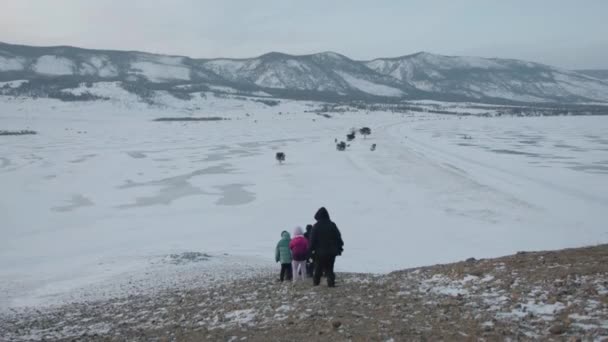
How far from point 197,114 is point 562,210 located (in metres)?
93.1

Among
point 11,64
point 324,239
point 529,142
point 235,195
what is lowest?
point 235,195

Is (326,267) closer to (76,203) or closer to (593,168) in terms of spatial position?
(76,203)

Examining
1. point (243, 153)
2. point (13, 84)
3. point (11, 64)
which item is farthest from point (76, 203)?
point (11, 64)

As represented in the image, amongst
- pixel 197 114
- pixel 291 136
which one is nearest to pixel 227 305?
pixel 291 136

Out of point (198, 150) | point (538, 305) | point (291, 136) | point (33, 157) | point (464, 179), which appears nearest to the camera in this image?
point (538, 305)

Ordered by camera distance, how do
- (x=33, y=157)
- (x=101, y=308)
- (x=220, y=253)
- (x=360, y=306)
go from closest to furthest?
(x=360, y=306)
(x=101, y=308)
(x=220, y=253)
(x=33, y=157)

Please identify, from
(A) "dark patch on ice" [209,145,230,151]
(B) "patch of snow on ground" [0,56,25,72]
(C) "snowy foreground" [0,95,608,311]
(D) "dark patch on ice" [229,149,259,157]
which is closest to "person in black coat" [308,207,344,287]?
(C) "snowy foreground" [0,95,608,311]

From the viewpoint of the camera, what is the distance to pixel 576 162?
35219mm

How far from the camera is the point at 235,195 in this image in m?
27.4

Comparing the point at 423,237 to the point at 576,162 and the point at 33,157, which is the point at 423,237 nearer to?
the point at 576,162

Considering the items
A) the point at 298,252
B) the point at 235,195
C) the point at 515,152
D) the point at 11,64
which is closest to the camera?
the point at 298,252

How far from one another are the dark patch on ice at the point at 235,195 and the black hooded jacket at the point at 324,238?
53.2 feet

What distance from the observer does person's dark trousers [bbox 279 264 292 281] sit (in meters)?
11.2

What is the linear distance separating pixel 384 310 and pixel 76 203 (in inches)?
833
